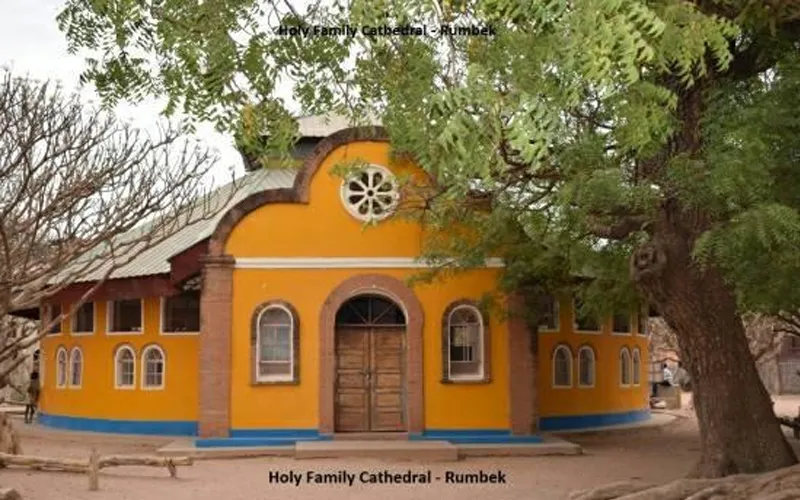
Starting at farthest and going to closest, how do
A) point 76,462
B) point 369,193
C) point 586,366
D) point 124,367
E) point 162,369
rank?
point 586,366 → point 124,367 → point 162,369 → point 369,193 → point 76,462

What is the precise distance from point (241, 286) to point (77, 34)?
12605 millimetres

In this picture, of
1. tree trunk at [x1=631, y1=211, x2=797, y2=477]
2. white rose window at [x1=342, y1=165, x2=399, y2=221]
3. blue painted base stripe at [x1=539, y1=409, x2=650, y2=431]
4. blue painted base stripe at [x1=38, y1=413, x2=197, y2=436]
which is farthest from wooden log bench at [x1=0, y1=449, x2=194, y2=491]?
blue painted base stripe at [x1=539, y1=409, x2=650, y2=431]

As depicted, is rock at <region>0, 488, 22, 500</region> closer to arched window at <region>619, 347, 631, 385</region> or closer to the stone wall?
arched window at <region>619, 347, 631, 385</region>

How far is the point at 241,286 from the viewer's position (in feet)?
66.5

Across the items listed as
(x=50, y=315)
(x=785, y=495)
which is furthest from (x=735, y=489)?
(x=50, y=315)

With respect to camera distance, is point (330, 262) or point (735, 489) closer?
point (735, 489)

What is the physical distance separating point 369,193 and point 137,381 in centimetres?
759

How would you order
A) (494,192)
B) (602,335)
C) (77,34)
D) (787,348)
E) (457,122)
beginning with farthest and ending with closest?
(787,348), (602,335), (494,192), (77,34), (457,122)

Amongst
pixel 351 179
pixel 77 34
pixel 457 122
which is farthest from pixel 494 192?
pixel 457 122

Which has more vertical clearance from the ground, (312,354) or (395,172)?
(395,172)

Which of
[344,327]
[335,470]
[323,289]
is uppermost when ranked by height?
[323,289]

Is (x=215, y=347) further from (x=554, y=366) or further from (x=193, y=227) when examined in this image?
(x=554, y=366)

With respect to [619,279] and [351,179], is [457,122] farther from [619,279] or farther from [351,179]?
[351,179]

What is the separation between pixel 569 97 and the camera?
5621mm
